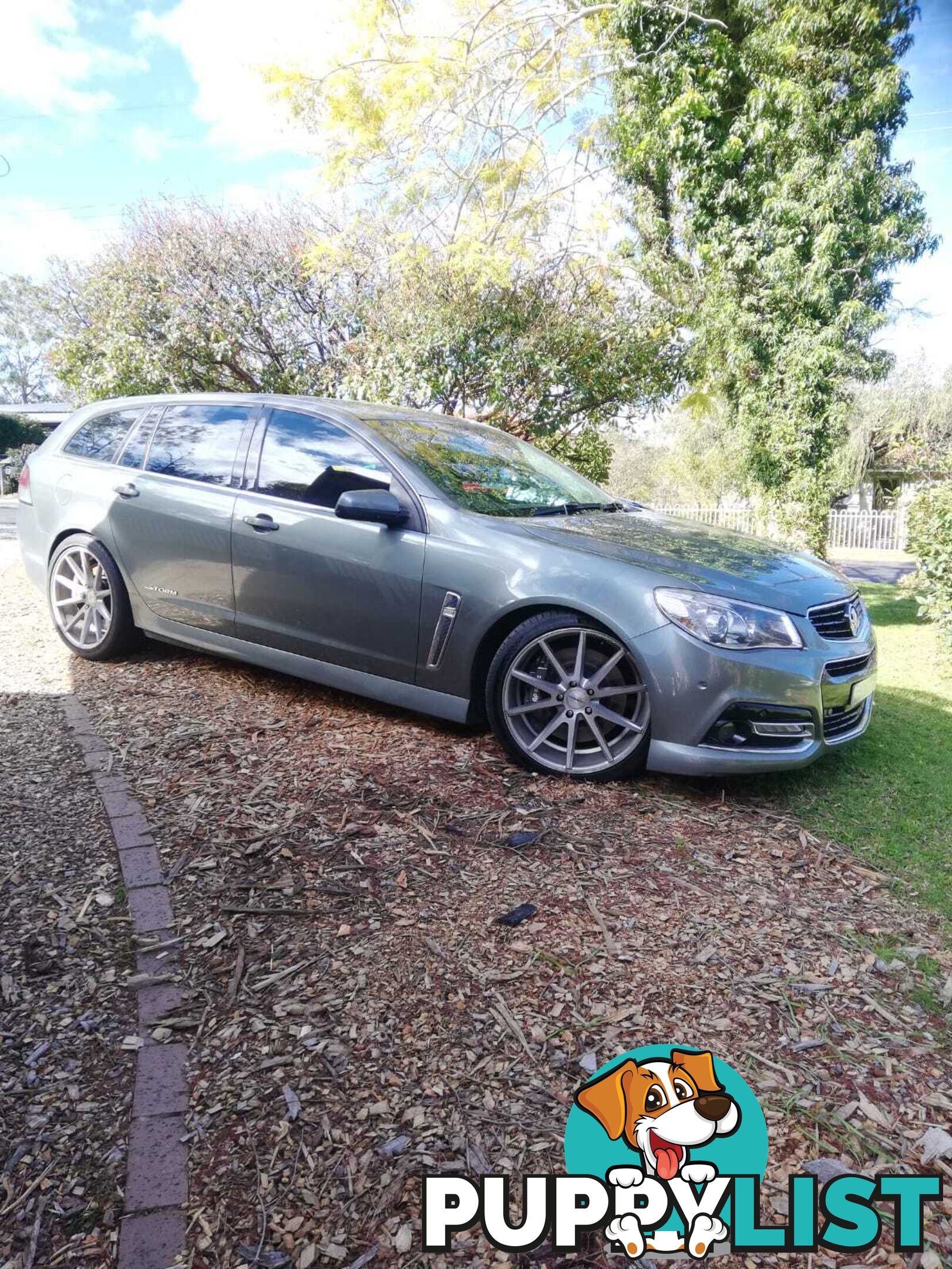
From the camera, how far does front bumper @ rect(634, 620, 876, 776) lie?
3.23m

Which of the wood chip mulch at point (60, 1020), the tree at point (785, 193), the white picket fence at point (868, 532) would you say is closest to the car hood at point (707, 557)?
the wood chip mulch at point (60, 1020)

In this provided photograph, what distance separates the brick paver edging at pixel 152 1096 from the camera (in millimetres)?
1552

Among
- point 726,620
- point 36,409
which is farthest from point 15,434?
point 726,620

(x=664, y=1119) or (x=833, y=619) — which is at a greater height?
(x=833, y=619)

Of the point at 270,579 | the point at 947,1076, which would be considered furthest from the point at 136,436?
the point at 947,1076

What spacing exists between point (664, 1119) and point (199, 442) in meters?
4.06

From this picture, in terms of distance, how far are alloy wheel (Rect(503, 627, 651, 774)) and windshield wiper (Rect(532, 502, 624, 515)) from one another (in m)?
0.86

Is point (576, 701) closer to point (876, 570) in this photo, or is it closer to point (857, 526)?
point (876, 570)

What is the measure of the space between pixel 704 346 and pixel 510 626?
27.6 ft

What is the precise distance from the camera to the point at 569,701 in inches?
137

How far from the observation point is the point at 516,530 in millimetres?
3674

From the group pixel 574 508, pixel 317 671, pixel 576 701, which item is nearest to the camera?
pixel 576 701

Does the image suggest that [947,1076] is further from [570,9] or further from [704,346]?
[570,9]

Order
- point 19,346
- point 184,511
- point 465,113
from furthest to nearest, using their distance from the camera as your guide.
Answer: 1. point 19,346
2. point 465,113
3. point 184,511
